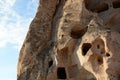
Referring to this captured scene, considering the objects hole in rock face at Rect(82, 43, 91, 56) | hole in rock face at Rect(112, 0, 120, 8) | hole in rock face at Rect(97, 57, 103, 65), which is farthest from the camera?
hole in rock face at Rect(112, 0, 120, 8)

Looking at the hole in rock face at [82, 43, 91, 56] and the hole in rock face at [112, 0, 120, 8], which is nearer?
the hole in rock face at [82, 43, 91, 56]

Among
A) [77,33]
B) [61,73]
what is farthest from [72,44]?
[61,73]

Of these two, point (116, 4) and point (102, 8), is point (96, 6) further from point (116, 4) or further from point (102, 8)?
point (116, 4)

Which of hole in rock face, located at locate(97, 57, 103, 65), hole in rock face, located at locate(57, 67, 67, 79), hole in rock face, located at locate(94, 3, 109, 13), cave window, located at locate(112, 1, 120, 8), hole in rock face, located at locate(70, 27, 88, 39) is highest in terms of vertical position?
cave window, located at locate(112, 1, 120, 8)

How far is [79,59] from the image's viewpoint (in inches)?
569

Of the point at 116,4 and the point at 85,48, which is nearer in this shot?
the point at 85,48

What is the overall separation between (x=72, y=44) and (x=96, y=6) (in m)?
3.49

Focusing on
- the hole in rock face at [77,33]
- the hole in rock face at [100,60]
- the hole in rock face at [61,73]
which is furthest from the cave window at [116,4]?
the hole in rock face at [61,73]

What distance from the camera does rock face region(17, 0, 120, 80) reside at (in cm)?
1391

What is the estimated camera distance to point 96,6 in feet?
57.3

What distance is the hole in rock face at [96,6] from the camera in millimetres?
17266

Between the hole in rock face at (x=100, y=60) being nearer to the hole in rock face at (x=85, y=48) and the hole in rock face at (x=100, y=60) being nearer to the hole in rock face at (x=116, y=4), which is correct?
the hole in rock face at (x=85, y=48)

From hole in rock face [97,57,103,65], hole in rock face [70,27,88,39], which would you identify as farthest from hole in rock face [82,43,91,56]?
hole in rock face [70,27,88,39]

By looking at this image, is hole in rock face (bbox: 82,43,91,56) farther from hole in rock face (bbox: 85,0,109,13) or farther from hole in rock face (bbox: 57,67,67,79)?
hole in rock face (bbox: 85,0,109,13)
